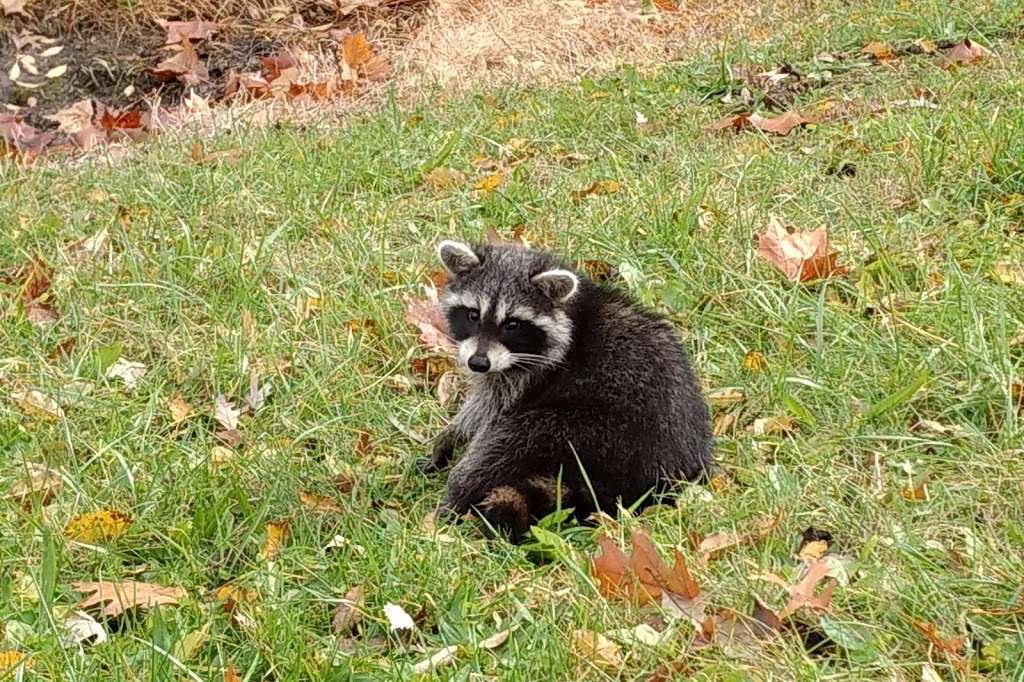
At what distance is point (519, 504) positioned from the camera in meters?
3.47

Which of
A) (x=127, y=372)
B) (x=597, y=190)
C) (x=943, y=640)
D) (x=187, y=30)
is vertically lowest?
(x=187, y=30)

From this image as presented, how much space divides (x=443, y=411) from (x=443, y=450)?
315mm

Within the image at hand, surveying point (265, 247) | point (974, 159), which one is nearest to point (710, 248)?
point (974, 159)

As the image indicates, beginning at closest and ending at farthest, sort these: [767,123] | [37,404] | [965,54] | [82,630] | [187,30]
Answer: [82,630] → [37,404] → [767,123] → [965,54] → [187,30]

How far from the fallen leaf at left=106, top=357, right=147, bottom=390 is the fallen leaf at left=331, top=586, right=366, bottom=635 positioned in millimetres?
1706

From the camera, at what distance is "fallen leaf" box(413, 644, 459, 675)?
108 inches

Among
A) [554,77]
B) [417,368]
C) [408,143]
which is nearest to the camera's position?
[417,368]

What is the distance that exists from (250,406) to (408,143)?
7.88ft

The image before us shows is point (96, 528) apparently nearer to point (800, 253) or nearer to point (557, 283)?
point (557, 283)

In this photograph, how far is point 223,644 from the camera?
2924 millimetres

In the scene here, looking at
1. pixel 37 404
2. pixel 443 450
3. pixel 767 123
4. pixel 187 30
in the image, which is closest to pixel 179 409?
pixel 37 404

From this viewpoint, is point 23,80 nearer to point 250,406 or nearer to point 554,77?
point 554,77

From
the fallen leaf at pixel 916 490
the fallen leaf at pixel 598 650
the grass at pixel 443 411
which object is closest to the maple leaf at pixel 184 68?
the grass at pixel 443 411

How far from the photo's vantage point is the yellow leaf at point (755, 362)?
412cm
